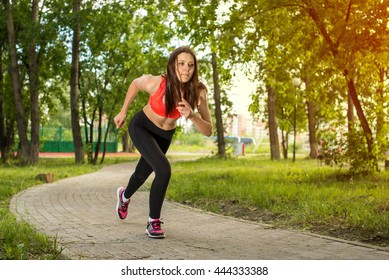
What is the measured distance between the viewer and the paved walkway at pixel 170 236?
4385mm

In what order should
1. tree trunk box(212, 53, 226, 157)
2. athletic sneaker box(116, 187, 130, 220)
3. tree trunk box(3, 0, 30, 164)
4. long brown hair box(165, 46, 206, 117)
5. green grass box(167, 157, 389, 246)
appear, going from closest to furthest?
long brown hair box(165, 46, 206, 117)
green grass box(167, 157, 389, 246)
athletic sneaker box(116, 187, 130, 220)
tree trunk box(3, 0, 30, 164)
tree trunk box(212, 53, 226, 157)

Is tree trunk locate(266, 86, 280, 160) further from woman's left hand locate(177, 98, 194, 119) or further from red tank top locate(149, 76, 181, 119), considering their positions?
woman's left hand locate(177, 98, 194, 119)

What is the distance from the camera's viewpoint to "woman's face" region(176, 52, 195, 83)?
4418 mm

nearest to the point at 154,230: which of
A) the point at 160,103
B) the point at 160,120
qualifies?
the point at 160,120

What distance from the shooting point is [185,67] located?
4.43 meters

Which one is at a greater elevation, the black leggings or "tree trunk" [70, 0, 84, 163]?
"tree trunk" [70, 0, 84, 163]

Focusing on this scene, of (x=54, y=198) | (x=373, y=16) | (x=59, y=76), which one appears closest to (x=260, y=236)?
(x=54, y=198)

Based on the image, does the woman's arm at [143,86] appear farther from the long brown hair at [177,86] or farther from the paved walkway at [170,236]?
the paved walkway at [170,236]

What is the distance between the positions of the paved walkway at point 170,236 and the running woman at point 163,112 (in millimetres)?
426

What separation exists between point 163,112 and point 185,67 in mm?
488

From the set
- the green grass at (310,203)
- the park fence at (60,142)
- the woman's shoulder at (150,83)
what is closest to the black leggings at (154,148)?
the woman's shoulder at (150,83)


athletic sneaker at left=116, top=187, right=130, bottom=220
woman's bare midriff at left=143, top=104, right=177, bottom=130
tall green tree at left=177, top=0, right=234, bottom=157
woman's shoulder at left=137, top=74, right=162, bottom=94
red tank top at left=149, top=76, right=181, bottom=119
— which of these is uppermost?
tall green tree at left=177, top=0, right=234, bottom=157

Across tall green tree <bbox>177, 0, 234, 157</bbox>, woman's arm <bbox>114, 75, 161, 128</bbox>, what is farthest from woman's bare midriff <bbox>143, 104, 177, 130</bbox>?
tall green tree <bbox>177, 0, 234, 157</bbox>
